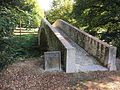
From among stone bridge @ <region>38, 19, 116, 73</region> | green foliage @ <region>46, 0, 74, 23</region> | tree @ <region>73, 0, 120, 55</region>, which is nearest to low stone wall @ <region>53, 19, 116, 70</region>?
stone bridge @ <region>38, 19, 116, 73</region>

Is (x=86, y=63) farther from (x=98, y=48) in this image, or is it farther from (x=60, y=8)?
(x=60, y=8)

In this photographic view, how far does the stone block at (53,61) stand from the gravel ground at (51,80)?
0.29 meters

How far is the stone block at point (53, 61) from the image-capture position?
920 cm

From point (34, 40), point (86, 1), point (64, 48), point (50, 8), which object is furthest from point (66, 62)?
point (50, 8)

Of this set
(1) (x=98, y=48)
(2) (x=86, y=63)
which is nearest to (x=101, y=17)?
(1) (x=98, y=48)

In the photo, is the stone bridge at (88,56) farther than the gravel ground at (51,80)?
Yes

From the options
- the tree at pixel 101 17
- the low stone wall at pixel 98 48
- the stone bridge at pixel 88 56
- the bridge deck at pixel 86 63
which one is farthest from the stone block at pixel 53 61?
the tree at pixel 101 17

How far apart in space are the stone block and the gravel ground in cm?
29

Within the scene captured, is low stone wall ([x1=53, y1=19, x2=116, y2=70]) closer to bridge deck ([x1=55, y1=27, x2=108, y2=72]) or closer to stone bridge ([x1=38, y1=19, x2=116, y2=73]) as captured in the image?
stone bridge ([x1=38, y1=19, x2=116, y2=73])

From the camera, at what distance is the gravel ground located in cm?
775

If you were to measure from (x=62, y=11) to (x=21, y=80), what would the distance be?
22719 millimetres

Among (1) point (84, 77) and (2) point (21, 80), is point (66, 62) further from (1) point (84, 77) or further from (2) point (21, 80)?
(2) point (21, 80)

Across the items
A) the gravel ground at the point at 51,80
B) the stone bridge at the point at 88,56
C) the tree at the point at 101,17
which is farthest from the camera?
the tree at the point at 101,17

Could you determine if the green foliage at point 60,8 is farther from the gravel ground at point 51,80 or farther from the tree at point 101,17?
the gravel ground at point 51,80
